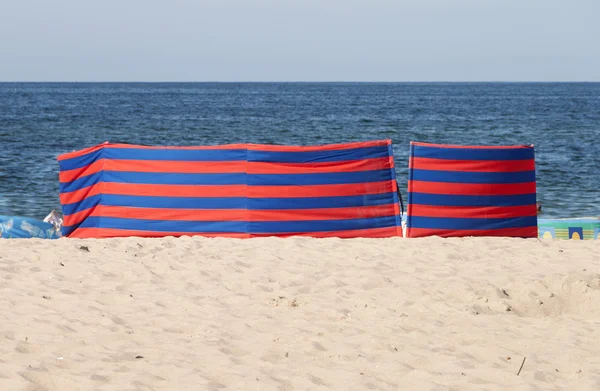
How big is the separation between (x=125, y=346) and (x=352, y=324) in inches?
73.8

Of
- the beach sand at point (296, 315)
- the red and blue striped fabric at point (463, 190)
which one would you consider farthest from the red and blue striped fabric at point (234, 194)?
the red and blue striped fabric at point (463, 190)

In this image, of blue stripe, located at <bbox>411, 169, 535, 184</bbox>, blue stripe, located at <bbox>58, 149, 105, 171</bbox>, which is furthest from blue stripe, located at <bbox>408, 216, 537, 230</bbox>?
blue stripe, located at <bbox>58, 149, 105, 171</bbox>

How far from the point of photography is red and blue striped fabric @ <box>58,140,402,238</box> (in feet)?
34.7

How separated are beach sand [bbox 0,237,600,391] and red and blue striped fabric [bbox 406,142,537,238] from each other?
59 centimetres

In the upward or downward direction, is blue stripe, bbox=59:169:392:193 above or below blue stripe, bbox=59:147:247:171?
below

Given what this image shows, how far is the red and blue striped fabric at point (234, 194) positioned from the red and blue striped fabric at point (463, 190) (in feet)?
2.02

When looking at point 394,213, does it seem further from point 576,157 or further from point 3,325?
point 576,157

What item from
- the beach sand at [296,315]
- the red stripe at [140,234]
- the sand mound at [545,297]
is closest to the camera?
the beach sand at [296,315]

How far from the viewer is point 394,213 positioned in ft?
35.3

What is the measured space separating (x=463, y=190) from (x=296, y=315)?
14.6 feet

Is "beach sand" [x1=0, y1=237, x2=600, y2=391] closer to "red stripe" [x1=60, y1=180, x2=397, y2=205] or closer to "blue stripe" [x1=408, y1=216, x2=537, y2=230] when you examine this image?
"blue stripe" [x1=408, y1=216, x2=537, y2=230]

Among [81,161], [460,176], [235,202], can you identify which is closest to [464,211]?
[460,176]

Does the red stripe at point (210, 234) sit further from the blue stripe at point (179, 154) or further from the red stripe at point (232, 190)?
the blue stripe at point (179, 154)

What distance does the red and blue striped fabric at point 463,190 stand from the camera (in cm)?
1063
